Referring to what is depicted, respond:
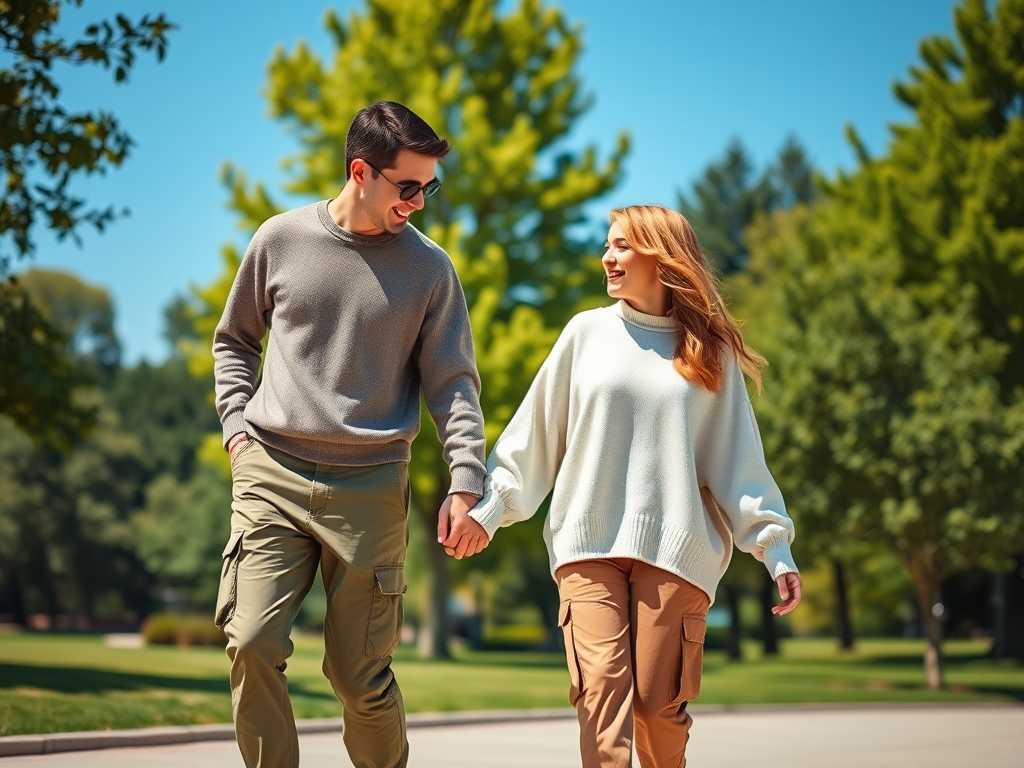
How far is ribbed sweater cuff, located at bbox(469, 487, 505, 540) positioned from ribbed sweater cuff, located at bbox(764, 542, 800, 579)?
97cm

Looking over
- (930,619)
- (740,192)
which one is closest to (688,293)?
(930,619)

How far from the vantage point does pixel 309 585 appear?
4.54 meters

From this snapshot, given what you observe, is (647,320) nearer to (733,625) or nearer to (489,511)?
(489,511)

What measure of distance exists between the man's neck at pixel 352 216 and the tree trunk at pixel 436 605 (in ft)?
73.9

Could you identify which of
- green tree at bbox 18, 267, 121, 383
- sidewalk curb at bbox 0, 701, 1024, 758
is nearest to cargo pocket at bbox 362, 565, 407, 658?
sidewalk curb at bbox 0, 701, 1024, 758

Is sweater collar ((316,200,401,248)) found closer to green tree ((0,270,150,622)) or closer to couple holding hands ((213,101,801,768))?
couple holding hands ((213,101,801,768))

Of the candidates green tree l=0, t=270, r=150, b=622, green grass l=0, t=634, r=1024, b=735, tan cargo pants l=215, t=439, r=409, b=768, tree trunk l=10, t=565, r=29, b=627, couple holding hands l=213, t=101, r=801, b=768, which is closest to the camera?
tan cargo pants l=215, t=439, r=409, b=768

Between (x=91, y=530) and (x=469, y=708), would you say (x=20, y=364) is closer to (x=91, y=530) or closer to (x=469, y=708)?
(x=469, y=708)

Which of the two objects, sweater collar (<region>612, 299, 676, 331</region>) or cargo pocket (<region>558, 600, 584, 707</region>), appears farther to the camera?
sweater collar (<region>612, 299, 676, 331</region>)

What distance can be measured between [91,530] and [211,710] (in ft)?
134

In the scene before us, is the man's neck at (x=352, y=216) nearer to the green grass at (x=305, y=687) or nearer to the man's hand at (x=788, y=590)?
the man's hand at (x=788, y=590)

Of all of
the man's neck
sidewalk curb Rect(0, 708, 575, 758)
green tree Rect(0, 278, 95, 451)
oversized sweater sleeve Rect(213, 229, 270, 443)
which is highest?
green tree Rect(0, 278, 95, 451)

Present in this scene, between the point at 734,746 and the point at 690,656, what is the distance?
6.73 meters

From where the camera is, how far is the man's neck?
15.5ft
